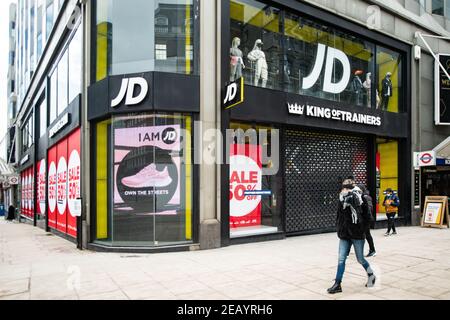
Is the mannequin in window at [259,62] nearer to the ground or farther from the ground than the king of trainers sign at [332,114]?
farther from the ground

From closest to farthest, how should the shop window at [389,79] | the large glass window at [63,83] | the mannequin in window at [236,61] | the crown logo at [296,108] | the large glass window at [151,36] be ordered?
the large glass window at [151,36] → the mannequin in window at [236,61] → the crown logo at [296,108] → the large glass window at [63,83] → the shop window at [389,79]

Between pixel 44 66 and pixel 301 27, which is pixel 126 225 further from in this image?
pixel 44 66

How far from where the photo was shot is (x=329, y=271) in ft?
23.2

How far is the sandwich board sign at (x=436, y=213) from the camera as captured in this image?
1448cm

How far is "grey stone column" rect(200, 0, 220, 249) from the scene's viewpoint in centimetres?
962

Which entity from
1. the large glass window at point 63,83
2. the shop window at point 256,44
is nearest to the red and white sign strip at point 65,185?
the large glass window at point 63,83

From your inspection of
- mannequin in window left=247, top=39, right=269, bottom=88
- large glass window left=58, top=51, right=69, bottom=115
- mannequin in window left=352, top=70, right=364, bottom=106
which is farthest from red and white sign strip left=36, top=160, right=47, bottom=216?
mannequin in window left=352, top=70, right=364, bottom=106

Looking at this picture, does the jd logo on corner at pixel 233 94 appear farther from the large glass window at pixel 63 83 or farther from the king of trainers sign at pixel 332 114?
the large glass window at pixel 63 83

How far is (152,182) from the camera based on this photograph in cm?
955

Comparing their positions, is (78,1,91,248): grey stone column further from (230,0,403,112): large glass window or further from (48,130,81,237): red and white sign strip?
(230,0,403,112): large glass window

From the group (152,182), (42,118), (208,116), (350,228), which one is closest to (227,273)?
(350,228)

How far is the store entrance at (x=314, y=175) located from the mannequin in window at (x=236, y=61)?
8.81 ft

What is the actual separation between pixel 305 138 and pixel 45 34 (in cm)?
1472
